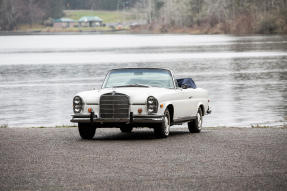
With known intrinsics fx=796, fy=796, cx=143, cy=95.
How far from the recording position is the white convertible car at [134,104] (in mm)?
14898

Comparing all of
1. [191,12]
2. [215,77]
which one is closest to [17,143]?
[215,77]

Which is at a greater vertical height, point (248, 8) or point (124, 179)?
point (124, 179)

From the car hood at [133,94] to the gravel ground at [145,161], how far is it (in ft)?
2.55

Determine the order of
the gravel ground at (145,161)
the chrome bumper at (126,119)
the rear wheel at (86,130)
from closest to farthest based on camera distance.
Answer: the gravel ground at (145,161) → the chrome bumper at (126,119) → the rear wheel at (86,130)

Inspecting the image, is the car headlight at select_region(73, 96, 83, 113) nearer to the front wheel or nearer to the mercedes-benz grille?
the mercedes-benz grille

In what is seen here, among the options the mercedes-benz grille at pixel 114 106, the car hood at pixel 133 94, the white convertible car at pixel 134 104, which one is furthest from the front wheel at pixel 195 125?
the mercedes-benz grille at pixel 114 106

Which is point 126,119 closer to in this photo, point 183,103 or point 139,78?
point 139,78

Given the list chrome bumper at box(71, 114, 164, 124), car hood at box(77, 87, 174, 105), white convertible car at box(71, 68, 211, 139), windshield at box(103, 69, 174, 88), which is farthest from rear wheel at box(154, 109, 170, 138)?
windshield at box(103, 69, 174, 88)

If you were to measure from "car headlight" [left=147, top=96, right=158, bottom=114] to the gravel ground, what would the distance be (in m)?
0.58

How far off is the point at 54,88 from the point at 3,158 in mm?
25263

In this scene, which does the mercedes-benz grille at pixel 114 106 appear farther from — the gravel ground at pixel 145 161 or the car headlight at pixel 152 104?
the gravel ground at pixel 145 161

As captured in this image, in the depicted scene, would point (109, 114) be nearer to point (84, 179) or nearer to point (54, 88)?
point (84, 179)

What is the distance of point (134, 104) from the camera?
1493 cm

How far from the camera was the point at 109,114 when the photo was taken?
15.0 m
